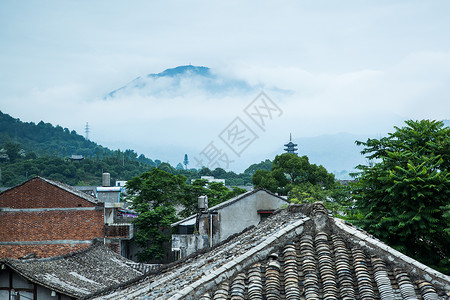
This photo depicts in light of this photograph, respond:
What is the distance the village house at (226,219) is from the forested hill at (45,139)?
4718 inches

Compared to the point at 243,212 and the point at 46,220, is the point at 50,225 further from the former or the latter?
the point at 243,212

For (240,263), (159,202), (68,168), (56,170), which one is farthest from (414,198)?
(68,168)

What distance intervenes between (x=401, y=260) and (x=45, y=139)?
189 m

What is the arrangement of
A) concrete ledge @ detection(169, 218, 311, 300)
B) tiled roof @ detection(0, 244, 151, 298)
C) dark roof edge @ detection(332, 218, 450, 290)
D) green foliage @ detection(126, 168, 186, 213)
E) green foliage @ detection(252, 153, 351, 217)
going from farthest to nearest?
green foliage @ detection(252, 153, 351, 217) < green foliage @ detection(126, 168, 186, 213) < tiled roof @ detection(0, 244, 151, 298) < concrete ledge @ detection(169, 218, 311, 300) < dark roof edge @ detection(332, 218, 450, 290)

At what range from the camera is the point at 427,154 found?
1834 cm

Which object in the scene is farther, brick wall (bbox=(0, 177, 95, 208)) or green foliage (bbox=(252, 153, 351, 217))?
green foliage (bbox=(252, 153, 351, 217))

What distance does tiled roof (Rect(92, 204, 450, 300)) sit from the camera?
23.2 feet

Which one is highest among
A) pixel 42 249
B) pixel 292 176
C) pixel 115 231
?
pixel 292 176

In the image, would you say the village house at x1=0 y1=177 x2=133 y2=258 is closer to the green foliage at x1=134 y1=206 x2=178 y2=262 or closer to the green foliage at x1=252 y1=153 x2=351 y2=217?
the green foliage at x1=134 y1=206 x2=178 y2=262

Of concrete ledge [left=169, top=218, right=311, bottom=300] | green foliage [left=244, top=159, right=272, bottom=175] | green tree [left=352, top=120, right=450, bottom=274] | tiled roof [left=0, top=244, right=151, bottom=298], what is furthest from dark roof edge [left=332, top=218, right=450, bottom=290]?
green foliage [left=244, top=159, right=272, bottom=175]

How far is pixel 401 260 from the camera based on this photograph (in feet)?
24.6

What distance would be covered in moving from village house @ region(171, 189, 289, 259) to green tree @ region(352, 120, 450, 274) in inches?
536

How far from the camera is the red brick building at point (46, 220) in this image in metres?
33.9

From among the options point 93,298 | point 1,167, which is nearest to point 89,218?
point 93,298
